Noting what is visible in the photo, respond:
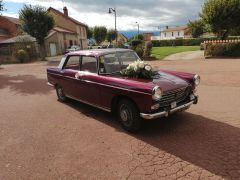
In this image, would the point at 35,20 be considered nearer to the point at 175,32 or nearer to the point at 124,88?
the point at 124,88

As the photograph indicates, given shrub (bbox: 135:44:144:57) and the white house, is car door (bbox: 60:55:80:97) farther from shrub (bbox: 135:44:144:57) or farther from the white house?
the white house

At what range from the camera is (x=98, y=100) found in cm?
529

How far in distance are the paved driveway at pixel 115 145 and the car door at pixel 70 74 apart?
551mm

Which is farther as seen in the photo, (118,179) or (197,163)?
(197,163)

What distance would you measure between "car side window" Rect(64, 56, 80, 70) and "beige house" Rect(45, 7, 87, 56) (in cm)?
2854

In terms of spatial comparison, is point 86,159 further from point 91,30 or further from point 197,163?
point 91,30

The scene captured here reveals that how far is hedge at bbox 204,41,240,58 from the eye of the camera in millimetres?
17328

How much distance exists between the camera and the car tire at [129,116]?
4.43m

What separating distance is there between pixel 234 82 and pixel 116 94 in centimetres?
594

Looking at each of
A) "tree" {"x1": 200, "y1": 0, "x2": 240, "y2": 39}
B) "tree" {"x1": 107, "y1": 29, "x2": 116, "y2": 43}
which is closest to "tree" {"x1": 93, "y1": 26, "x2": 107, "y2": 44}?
"tree" {"x1": 107, "y1": 29, "x2": 116, "y2": 43}

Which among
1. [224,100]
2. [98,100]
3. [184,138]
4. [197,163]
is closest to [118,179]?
[197,163]

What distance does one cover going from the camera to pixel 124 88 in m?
4.48

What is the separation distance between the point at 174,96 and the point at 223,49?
15.4 meters

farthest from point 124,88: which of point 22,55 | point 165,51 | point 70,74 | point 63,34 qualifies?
point 63,34
